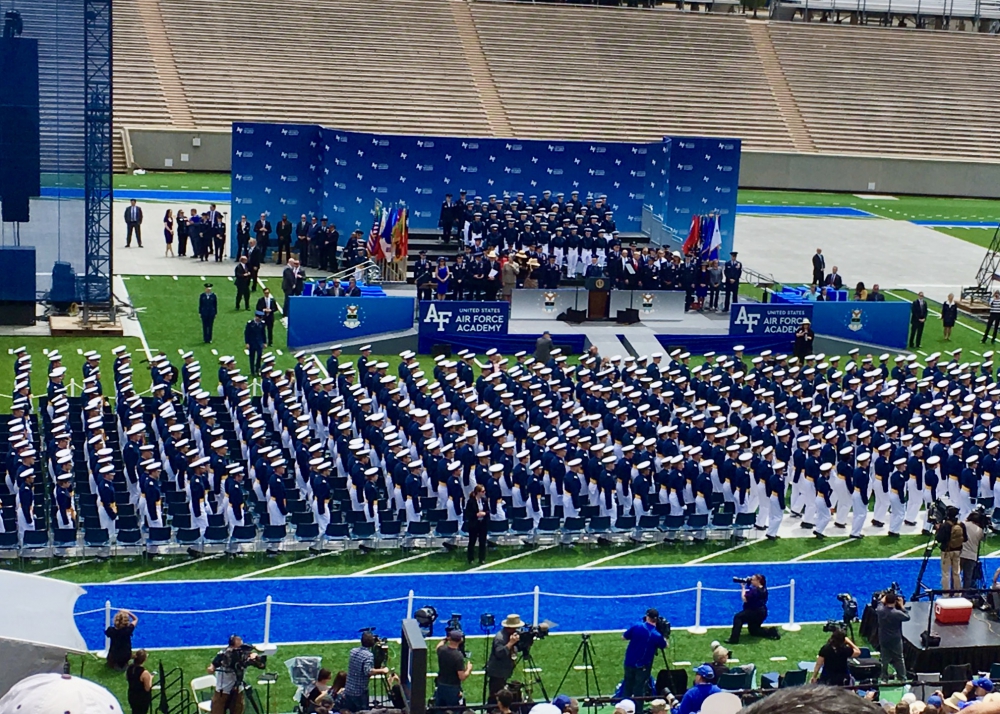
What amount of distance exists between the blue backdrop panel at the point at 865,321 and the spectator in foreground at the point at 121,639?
20.9 m

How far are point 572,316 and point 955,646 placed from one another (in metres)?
17.4

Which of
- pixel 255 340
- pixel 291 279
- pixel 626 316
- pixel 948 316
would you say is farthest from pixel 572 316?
pixel 948 316

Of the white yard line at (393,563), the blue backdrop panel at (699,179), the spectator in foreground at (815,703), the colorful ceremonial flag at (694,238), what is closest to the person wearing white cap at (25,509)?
the white yard line at (393,563)

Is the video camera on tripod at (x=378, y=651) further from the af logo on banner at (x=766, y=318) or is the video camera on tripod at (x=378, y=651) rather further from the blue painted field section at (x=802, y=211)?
the blue painted field section at (x=802, y=211)

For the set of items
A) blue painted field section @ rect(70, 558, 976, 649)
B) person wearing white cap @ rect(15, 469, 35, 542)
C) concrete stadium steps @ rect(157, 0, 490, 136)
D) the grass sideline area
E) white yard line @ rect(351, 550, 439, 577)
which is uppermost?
concrete stadium steps @ rect(157, 0, 490, 136)

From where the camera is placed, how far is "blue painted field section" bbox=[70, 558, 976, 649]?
16.9 metres

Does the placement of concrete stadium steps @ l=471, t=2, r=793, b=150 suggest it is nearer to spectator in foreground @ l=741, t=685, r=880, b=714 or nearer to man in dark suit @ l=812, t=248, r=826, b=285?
man in dark suit @ l=812, t=248, r=826, b=285

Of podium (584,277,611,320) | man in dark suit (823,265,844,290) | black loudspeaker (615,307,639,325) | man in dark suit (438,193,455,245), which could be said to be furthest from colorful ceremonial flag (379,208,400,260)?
man in dark suit (823,265,844,290)

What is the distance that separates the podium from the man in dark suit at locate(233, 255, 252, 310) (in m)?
7.47

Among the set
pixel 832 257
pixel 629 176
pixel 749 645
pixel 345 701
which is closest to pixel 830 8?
pixel 832 257

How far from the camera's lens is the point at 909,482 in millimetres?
22047

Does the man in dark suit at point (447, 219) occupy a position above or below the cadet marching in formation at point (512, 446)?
above

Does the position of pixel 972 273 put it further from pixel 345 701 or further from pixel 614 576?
pixel 345 701

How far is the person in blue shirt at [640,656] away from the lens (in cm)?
1462
